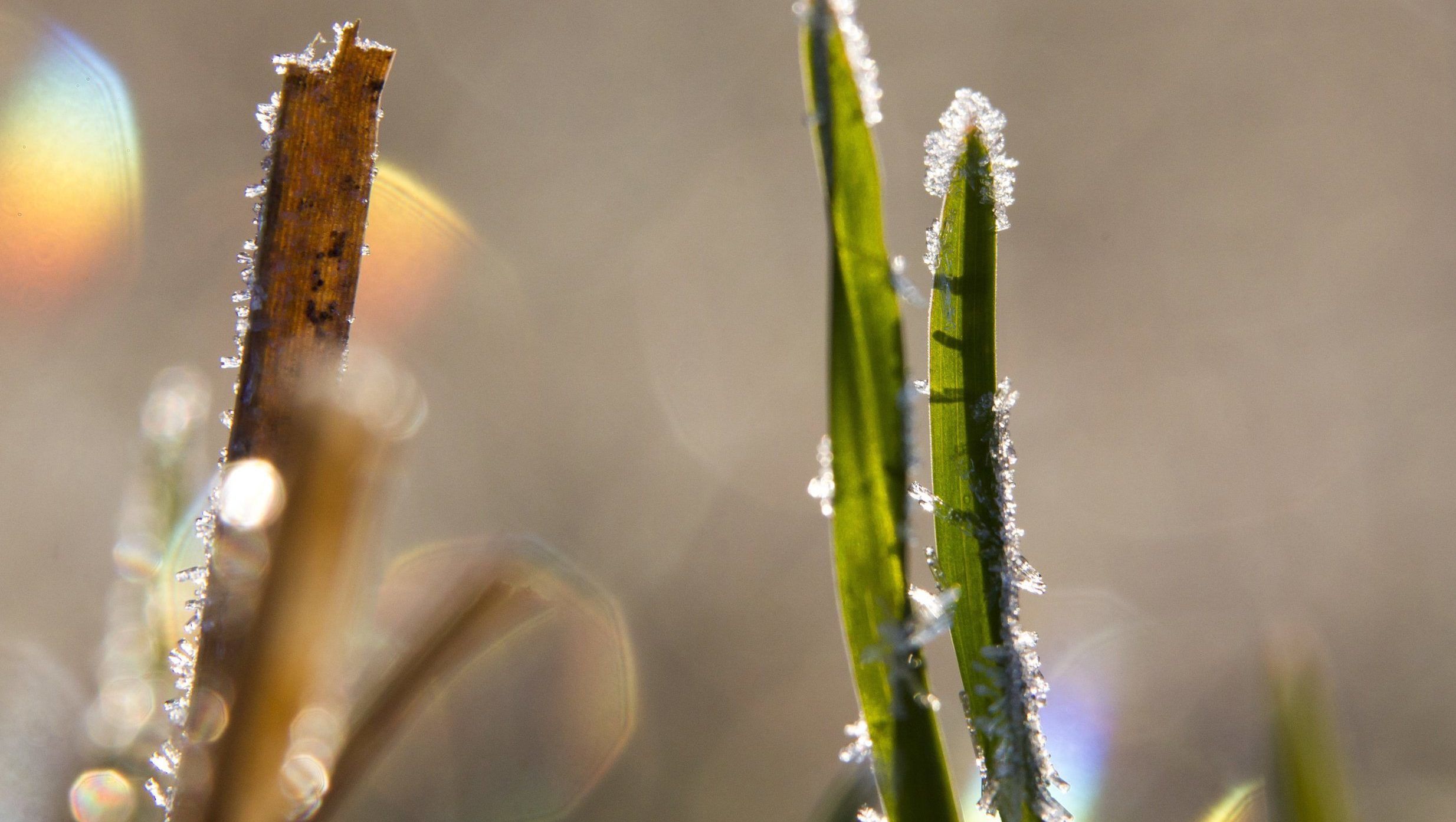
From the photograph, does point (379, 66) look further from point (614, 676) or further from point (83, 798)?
point (614, 676)

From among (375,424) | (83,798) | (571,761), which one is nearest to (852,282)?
(375,424)

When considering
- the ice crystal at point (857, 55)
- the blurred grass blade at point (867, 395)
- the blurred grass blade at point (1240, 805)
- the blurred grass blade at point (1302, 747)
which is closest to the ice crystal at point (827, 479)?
the blurred grass blade at point (867, 395)

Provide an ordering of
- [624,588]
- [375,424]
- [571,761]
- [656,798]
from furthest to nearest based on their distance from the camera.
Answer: [624,588] < [656,798] < [571,761] < [375,424]

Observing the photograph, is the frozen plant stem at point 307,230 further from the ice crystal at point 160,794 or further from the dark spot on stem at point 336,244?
the ice crystal at point 160,794

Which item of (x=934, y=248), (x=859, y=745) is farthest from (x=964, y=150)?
(x=859, y=745)

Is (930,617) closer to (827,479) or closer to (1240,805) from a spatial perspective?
(827,479)
